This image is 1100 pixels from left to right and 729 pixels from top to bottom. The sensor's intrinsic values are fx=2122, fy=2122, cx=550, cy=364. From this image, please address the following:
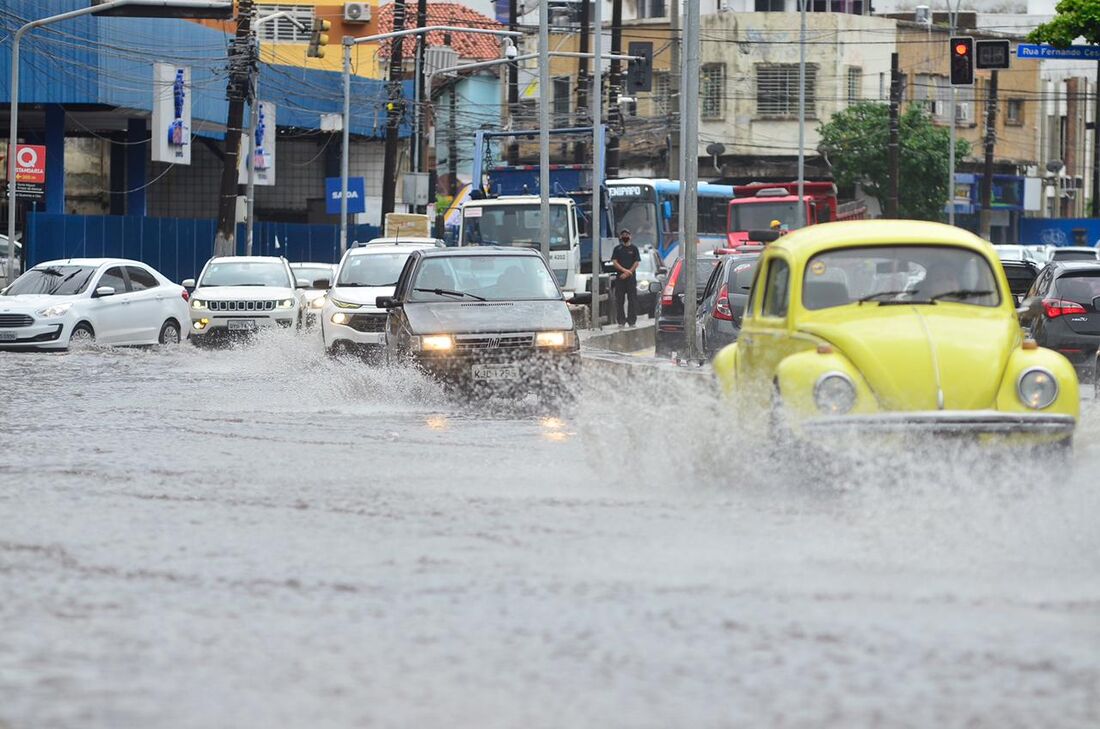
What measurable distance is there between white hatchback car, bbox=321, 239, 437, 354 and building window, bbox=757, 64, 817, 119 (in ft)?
171

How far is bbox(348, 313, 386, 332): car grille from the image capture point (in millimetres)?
25547

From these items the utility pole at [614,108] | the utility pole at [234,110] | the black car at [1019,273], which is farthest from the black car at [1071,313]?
the utility pole at [614,108]

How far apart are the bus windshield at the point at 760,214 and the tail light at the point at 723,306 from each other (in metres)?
31.1

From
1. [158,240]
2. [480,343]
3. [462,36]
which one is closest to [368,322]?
[480,343]

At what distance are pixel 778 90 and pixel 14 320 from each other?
52426mm

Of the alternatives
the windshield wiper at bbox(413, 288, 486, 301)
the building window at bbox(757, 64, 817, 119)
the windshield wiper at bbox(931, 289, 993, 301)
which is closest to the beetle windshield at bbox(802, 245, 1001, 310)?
the windshield wiper at bbox(931, 289, 993, 301)

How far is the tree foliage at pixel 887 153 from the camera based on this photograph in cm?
7712

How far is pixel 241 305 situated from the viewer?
32125 millimetres

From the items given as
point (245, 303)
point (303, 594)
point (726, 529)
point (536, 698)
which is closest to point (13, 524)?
point (303, 594)

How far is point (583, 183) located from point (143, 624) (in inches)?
1429

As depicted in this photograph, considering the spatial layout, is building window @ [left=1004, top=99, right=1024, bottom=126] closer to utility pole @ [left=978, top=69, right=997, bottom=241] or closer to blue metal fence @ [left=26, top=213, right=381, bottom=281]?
utility pole @ [left=978, top=69, right=997, bottom=241]

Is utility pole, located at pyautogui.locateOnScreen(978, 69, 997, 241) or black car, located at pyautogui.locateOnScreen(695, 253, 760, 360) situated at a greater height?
utility pole, located at pyautogui.locateOnScreen(978, 69, 997, 241)

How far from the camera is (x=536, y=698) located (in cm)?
630

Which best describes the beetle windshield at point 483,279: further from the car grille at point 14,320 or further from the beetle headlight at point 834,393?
the car grille at point 14,320
